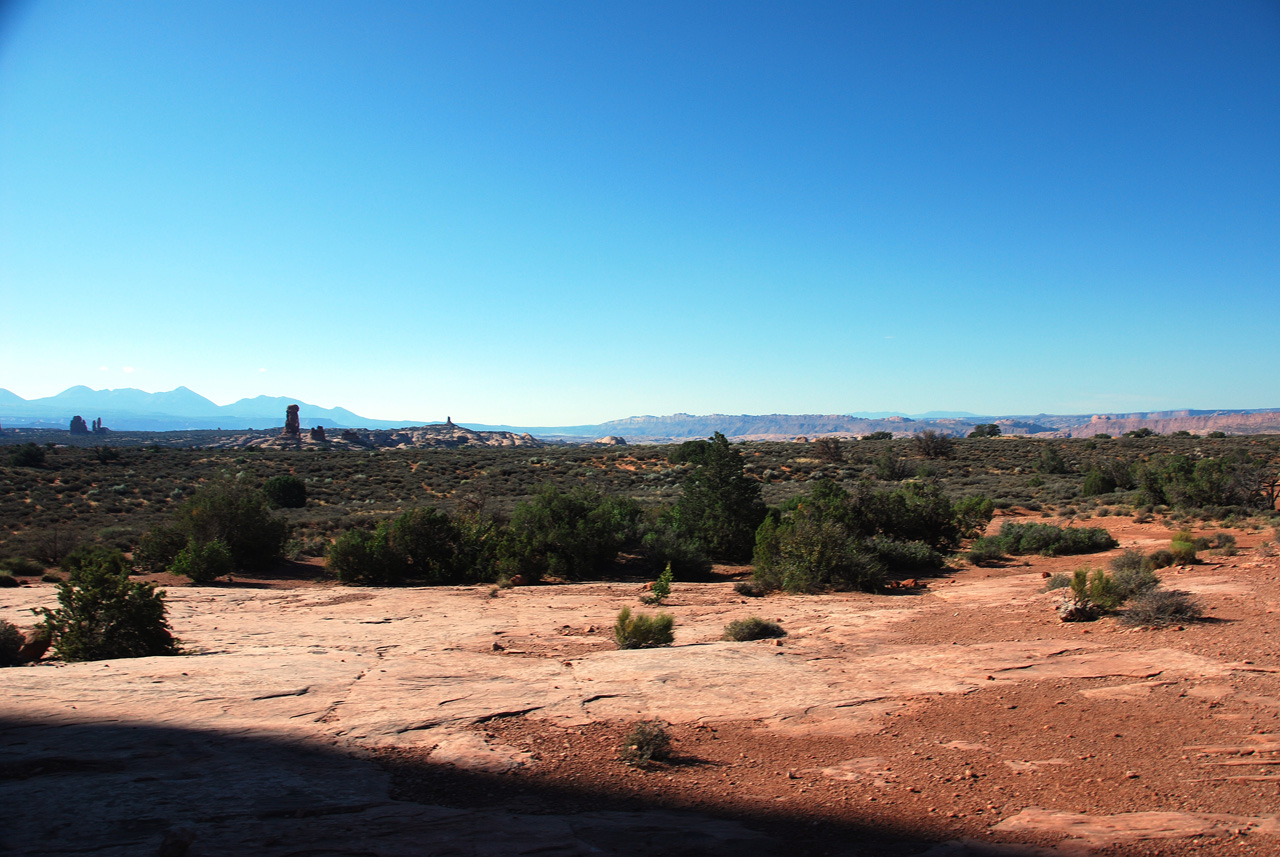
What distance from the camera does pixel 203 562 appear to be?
1811 cm

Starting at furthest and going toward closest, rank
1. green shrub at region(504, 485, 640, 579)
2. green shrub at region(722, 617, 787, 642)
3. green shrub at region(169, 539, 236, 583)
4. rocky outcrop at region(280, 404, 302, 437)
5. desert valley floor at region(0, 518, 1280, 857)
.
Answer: rocky outcrop at region(280, 404, 302, 437) → green shrub at region(504, 485, 640, 579) → green shrub at region(169, 539, 236, 583) → green shrub at region(722, 617, 787, 642) → desert valley floor at region(0, 518, 1280, 857)

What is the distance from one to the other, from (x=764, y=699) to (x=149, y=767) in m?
5.94

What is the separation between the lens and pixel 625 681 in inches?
325

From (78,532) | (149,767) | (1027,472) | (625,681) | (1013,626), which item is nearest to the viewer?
(149,767)

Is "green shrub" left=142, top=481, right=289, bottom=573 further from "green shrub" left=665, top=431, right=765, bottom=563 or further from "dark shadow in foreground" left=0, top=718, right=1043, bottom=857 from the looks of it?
"dark shadow in foreground" left=0, top=718, right=1043, bottom=857

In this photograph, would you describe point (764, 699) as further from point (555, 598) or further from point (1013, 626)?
point (555, 598)

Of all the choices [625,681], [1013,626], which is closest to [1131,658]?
[1013,626]

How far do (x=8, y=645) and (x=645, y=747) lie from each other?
374 inches

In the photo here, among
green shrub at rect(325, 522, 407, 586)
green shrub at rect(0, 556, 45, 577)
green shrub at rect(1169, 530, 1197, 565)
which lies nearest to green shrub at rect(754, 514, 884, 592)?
green shrub at rect(1169, 530, 1197, 565)

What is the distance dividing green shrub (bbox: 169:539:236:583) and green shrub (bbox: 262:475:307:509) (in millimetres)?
18118

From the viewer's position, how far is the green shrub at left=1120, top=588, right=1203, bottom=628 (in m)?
9.51

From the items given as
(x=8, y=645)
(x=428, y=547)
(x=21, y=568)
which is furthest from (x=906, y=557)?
(x=21, y=568)

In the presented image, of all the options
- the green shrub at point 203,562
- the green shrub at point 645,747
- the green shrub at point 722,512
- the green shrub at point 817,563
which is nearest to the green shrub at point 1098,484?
the green shrub at point 722,512

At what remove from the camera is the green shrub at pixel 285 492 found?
1419 inches
